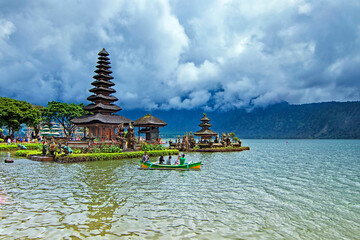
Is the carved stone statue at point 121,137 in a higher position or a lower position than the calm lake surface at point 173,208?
higher

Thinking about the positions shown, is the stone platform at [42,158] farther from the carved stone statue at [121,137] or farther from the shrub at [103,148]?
the carved stone statue at [121,137]

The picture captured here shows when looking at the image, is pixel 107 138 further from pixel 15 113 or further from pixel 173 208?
pixel 173 208

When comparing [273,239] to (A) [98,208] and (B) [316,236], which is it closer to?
(B) [316,236]

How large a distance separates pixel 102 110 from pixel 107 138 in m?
6.65

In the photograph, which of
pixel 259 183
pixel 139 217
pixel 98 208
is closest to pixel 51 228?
pixel 98 208

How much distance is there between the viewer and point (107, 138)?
49.0 meters

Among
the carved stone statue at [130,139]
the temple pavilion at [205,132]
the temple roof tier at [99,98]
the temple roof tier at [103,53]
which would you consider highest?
the temple roof tier at [103,53]

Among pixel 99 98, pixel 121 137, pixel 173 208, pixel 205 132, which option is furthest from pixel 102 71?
pixel 173 208

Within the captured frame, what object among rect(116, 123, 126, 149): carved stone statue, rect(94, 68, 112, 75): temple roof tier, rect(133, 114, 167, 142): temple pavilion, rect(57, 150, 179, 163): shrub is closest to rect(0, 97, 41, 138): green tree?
rect(94, 68, 112, 75): temple roof tier

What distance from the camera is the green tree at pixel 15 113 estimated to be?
2168 inches

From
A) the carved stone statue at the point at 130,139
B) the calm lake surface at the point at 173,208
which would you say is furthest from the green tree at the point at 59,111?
the calm lake surface at the point at 173,208

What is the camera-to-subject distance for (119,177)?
829 inches

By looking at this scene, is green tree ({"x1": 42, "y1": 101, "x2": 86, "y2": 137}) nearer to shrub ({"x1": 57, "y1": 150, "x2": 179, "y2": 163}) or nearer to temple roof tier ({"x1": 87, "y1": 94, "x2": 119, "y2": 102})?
temple roof tier ({"x1": 87, "y1": 94, "x2": 119, "y2": 102})

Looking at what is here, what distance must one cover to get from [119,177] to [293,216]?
1424 centimetres
